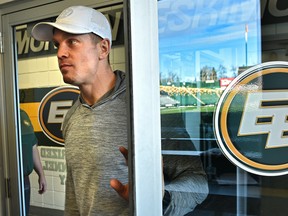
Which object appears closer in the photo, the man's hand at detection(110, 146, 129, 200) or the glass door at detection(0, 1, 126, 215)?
the man's hand at detection(110, 146, 129, 200)

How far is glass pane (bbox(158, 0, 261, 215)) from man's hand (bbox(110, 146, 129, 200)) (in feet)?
1.21

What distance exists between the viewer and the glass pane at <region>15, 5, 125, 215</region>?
1994 mm

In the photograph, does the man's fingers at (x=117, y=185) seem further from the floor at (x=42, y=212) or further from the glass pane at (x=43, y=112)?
the floor at (x=42, y=212)

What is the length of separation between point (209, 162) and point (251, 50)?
633mm

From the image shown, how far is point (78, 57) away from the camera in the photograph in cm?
122

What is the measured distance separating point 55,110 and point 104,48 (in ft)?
2.95

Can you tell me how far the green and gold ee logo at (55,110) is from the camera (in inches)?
76.6

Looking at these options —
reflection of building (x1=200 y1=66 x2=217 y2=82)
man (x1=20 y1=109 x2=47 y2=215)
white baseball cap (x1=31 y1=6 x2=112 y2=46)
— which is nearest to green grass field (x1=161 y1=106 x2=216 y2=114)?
reflection of building (x1=200 y1=66 x2=217 y2=82)

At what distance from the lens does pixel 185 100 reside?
5.35 feet

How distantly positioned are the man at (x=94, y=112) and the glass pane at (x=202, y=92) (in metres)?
0.35

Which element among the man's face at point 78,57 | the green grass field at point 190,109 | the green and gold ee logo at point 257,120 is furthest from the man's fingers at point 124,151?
the green and gold ee logo at point 257,120

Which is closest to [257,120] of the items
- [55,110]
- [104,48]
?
[104,48]

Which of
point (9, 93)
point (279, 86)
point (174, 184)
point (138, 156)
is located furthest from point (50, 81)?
point (279, 86)

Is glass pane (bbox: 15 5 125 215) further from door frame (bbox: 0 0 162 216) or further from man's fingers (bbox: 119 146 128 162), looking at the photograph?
door frame (bbox: 0 0 162 216)
